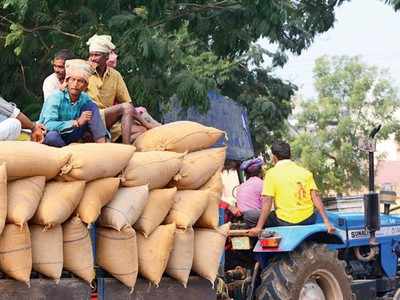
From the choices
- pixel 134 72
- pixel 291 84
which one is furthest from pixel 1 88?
pixel 291 84

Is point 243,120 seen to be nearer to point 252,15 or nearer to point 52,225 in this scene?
point 252,15

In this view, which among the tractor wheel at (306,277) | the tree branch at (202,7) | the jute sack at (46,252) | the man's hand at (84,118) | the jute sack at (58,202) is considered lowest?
the tractor wheel at (306,277)

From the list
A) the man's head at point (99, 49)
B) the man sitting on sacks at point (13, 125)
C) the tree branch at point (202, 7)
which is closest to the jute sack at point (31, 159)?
the man sitting on sacks at point (13, 125)

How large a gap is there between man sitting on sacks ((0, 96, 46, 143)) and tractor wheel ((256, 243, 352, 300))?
226 centimetres

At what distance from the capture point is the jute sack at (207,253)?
17.4ft

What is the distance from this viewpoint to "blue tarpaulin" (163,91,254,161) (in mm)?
9484

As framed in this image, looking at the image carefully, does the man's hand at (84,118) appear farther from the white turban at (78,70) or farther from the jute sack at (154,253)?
the jute sack at (154,253)

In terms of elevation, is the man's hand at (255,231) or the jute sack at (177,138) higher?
the jute sack at (177,138)

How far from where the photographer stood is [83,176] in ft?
14.7

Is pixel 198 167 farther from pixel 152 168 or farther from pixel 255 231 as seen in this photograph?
pixel 255 231

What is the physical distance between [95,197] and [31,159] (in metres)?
0.41

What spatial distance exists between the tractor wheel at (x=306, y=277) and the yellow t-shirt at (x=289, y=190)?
0.28 m

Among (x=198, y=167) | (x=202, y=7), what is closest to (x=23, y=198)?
(x=198, y=167)

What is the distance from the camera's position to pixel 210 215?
5.36 m
